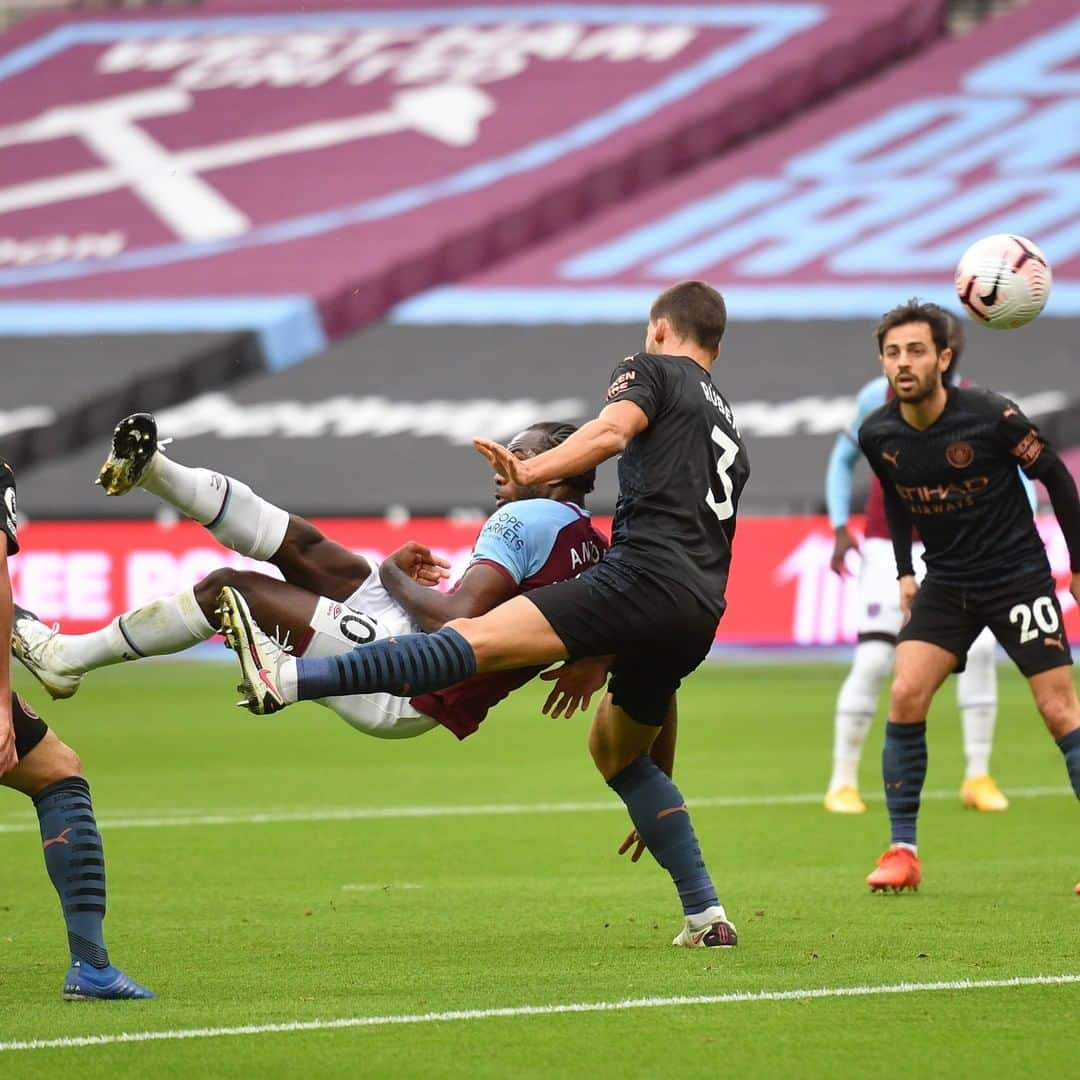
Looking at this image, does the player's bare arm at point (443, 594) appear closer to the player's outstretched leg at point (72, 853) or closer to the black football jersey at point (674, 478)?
the black football jersey at point (674, 478)

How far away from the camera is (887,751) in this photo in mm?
8102

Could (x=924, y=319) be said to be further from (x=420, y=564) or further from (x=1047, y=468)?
(x=420, y=564)

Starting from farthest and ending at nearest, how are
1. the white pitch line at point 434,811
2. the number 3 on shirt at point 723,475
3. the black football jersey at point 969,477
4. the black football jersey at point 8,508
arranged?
the white pitch line at point 434,811 → the black football jersey at point 969,477 → the number 3 on shirt at point 723,475 → the black football jersey at point 8,508

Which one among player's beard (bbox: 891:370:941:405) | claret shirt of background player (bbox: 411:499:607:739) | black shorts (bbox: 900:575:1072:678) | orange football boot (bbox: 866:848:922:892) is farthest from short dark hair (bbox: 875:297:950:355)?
orange football boot (bbox: 866:848:922:892)

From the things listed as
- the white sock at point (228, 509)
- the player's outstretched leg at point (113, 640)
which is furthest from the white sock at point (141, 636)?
the white sock at point (228, 509)

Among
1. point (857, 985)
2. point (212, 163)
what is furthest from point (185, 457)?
point (857, 985)

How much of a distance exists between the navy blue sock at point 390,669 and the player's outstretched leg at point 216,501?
980 mm

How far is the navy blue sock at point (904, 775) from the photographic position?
7988 millimetres

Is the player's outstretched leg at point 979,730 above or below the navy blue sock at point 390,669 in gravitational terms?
below

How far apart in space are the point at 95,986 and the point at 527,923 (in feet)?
6.30

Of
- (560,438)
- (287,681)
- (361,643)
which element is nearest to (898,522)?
(560,438)

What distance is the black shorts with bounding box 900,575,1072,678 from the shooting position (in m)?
7.78

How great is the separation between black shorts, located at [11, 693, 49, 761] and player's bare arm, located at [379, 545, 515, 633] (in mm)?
1335

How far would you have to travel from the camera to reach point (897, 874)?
25.6 feet
